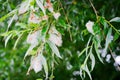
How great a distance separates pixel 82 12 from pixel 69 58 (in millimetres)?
644

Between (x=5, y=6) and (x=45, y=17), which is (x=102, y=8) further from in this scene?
(x=45, y=17)

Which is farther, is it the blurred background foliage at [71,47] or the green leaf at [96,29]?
the blurred background foliage at [71,47]

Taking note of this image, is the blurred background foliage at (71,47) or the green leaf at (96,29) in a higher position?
the green leaf at (96,29)

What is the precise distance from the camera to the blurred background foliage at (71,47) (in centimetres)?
170

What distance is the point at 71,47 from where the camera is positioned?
7.48 ft

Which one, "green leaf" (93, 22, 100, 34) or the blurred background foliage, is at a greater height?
"green leaf" (93, 22, 100, 34)

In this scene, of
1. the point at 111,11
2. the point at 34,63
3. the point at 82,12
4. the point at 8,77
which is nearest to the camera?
the point at 34,63

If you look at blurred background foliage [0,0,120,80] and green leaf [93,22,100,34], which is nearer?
green leaf [93,22,100,34]

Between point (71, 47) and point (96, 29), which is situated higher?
point (96, 29)

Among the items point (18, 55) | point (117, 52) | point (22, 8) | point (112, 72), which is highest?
point (22, 8)

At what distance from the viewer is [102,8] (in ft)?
6.20

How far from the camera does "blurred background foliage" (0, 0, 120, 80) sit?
1704 millimetres

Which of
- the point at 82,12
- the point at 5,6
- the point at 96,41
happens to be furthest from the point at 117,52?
the point at 96,41

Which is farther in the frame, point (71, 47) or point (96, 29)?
point (71, 47)
